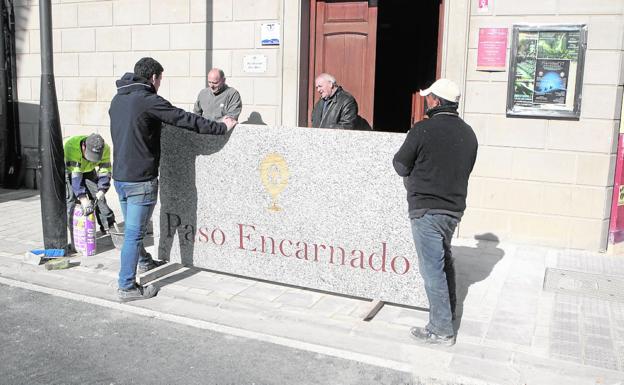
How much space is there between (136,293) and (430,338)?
93.8 inches

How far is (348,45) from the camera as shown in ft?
26.0

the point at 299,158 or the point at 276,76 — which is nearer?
the point at 299,158

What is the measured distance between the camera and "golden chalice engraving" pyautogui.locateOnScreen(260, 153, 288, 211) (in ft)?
16.6

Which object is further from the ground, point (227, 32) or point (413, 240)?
point (227, 32)

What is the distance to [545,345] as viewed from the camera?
4.31m

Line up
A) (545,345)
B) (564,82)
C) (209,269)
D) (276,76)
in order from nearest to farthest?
(545,345), (209,269), (564,82), (276,76)

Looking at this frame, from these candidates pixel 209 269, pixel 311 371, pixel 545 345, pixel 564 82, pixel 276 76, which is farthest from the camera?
pixel 276 76

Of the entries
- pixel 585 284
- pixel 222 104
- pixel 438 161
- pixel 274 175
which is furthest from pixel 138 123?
pixel 585 284

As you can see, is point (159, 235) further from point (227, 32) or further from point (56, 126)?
point (227, 32)

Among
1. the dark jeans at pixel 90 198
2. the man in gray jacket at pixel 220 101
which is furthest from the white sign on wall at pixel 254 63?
the dark jeans at pixel 90 198

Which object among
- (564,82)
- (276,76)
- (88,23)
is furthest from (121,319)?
(88,23)

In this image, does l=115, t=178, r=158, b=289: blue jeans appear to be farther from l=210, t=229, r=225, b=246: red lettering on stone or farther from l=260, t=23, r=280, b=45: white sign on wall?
l=260, t=23, r=280, b=45: white sign on wall

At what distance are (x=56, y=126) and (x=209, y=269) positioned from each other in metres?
2.05

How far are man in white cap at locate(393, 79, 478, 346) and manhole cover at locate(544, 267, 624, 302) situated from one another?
175 centimetres
